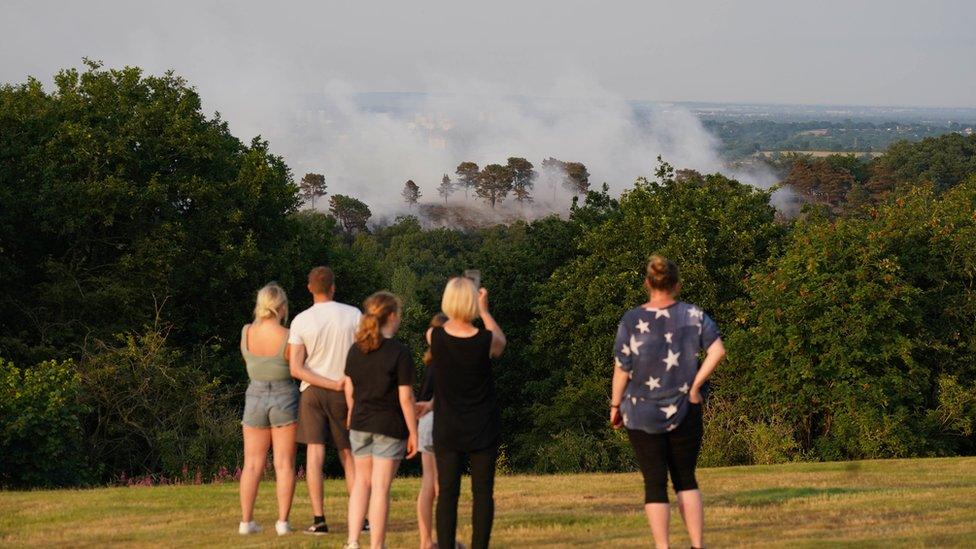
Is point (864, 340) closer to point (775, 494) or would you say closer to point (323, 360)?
point (775, 494)

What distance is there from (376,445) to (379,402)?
36 cm

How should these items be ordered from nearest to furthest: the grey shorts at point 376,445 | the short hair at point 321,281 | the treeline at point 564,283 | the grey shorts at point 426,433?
1. the grey shorts at point 376,445
2. the grey shorts at point 426,433
3. the short hair at point 321,281
4. the treeline at point 564,283

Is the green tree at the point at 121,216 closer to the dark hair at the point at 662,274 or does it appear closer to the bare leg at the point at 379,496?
the bare leg at the point at 379,496

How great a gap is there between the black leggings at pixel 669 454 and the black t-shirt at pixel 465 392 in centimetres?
106

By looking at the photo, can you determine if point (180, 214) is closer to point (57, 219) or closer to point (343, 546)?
point (57, 219)

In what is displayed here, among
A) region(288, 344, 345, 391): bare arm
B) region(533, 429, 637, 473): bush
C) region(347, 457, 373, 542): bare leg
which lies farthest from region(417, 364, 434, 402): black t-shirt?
region(533, 429, 637, 473): bush

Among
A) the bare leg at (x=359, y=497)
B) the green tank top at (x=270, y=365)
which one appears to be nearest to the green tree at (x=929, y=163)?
the green tank top at (x=270, y=365)

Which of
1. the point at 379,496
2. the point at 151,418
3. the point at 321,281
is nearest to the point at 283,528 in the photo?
the point at 379,496

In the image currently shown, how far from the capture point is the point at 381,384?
970 cm

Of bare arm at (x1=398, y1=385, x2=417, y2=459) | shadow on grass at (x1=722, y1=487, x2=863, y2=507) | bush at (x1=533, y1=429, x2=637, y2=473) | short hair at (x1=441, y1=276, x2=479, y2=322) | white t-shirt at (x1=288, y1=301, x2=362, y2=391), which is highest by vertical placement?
short hair at (x1=441, y1=276, x2=479, y2=322)

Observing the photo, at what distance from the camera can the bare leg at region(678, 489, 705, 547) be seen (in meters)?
9.51

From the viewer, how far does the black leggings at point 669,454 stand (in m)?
9.43

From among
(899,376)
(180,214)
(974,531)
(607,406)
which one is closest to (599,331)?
(607,406)

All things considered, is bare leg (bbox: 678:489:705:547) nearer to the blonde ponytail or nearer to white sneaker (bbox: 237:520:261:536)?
the blonde ponytail
